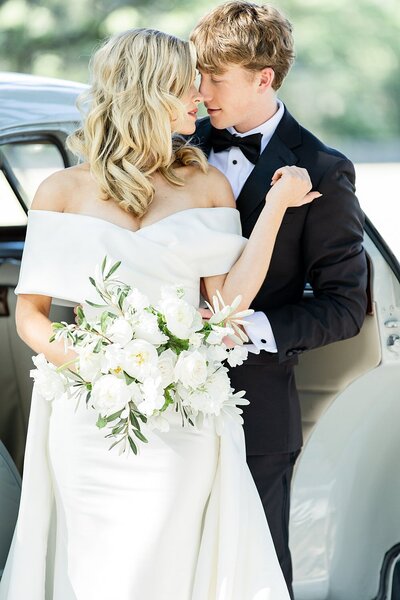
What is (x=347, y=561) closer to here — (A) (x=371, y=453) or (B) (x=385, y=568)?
(B) (x=385, y=568)

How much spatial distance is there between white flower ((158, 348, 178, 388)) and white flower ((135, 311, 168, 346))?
4 centimetres

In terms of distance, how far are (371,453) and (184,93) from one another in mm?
1415

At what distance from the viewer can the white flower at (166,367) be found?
2621mm

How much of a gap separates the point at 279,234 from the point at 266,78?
49 centimetres

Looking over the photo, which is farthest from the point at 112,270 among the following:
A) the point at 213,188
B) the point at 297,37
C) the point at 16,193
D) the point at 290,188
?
the point at 297,37

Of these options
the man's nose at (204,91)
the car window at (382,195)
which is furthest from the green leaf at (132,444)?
the car window at (382,195)

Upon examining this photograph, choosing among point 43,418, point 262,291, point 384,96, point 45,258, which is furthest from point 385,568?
point 384,96

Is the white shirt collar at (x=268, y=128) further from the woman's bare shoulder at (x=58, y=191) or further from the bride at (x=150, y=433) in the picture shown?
the woman's bare shoulder at (x=58, y=191)

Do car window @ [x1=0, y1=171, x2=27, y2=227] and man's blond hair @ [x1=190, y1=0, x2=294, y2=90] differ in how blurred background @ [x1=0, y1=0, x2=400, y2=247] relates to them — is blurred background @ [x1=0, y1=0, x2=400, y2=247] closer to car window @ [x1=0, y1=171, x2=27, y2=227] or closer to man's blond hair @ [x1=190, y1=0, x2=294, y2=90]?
car window @ [x1=0, y1=171, x2=27, y2=227]

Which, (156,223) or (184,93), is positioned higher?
(184,93)

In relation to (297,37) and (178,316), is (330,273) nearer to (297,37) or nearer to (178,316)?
(178,316)

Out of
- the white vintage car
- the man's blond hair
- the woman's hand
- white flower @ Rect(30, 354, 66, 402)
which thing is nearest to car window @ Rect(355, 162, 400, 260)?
the white vintage car

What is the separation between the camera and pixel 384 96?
20297 millimetres

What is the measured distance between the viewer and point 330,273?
3.24m
